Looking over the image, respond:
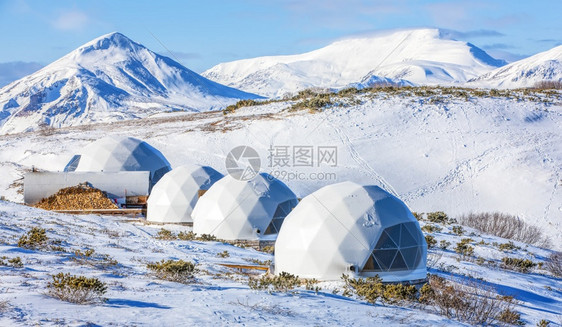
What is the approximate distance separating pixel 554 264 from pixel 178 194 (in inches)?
646

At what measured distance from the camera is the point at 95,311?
10180 millimetres

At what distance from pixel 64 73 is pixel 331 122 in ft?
512

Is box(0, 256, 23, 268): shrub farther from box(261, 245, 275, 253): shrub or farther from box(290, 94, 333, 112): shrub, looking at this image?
box(290, 94, 333, 112): shrub

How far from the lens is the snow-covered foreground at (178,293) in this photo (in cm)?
1020

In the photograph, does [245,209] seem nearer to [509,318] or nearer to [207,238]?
[207,238]

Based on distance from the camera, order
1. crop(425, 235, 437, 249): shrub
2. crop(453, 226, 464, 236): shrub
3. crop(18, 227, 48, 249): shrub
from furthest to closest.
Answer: crop(453, 226, 464, 236): shrub < crop(425, 235, 437, 249): shrub < crop(18, 227, 48, 249): shrub

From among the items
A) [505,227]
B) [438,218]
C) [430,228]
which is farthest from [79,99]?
[430,228]

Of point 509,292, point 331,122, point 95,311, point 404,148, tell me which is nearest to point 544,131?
point 404,148

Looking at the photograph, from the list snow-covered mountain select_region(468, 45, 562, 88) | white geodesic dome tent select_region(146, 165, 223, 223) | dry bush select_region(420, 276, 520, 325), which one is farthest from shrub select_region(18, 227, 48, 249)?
snow-covered mountain select_region(468, 45, 562, 88)

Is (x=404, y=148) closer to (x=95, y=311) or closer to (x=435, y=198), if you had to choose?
(x=435, y=198)

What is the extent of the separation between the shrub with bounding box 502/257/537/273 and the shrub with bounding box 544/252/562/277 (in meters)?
0.81

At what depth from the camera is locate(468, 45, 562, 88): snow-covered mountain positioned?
16962 centimetres

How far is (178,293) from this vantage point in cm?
1231

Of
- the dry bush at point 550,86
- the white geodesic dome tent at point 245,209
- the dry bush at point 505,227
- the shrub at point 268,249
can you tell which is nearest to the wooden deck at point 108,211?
the white geodesic dome tent at point 245,209
